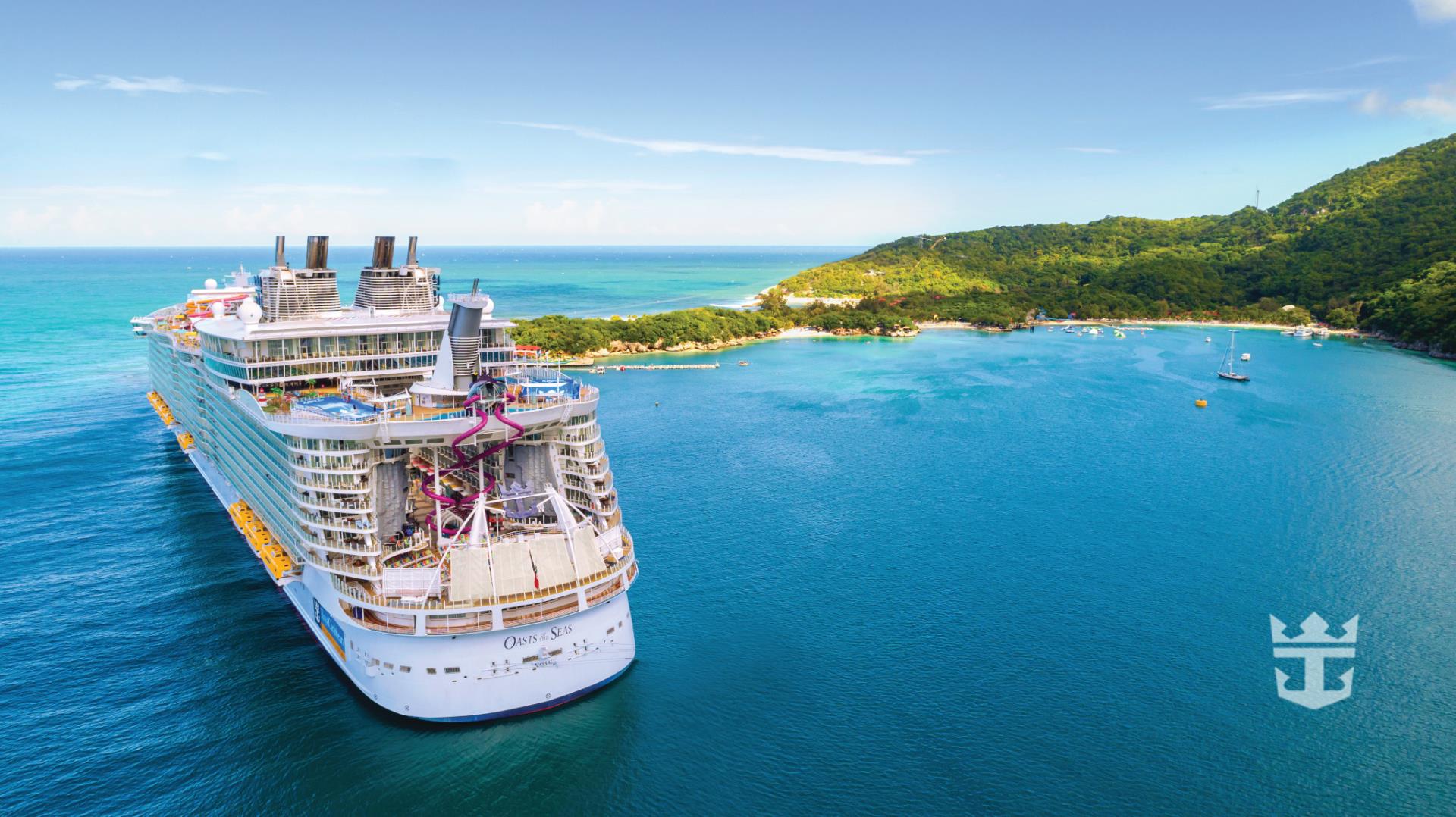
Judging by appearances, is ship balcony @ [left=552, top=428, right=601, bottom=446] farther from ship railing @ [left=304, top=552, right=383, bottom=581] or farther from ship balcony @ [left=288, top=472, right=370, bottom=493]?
ship railing @ [left=304, top=552, right=383, bottom=581]

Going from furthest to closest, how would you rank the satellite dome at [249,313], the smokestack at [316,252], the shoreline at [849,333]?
the shoreline at [849,333] → the smokestack at [316,252] → the satellite dome at [249,313]

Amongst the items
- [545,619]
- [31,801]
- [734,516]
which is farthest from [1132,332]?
[31,801]

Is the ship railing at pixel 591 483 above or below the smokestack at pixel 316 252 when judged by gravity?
below

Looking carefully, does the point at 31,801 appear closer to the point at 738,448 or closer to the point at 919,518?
the point at 919,518

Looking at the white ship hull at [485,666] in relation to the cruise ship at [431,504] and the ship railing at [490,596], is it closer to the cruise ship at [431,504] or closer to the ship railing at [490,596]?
the cruise ship at [431,504]

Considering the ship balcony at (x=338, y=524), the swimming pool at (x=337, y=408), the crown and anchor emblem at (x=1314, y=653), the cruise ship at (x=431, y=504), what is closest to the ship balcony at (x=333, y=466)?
the cruise ship at (x=431, y=504)

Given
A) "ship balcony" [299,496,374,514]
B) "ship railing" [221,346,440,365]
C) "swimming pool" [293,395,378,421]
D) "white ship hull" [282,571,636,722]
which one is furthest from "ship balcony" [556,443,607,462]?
"ship railing" [221,346,440,365]
